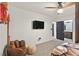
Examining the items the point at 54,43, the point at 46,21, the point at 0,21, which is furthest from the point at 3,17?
the point at 54,43

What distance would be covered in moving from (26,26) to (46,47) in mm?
443

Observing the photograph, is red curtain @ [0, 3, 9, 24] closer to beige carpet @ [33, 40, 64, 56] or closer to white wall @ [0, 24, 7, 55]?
white wall @ [0, 24, 7, 55]

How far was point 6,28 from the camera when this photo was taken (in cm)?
184

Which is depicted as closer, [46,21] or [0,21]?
[0,21]

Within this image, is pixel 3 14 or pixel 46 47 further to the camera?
pixel 46 47

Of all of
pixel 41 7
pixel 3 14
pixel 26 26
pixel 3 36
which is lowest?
pixel 3 36

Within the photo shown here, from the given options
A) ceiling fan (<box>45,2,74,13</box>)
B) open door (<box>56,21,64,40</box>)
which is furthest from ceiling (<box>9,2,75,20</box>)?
open door (<box>56,21,64,40</box>)

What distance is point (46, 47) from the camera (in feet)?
6.45

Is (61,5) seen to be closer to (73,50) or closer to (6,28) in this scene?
(73,50)

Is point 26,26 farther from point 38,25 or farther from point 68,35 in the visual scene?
point 68,35

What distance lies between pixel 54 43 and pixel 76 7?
63 cm

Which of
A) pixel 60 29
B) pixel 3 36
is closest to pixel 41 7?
pixel 60 29

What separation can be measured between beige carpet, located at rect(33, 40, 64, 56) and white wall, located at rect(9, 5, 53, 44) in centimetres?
7

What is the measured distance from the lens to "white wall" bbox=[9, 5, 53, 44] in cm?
189
